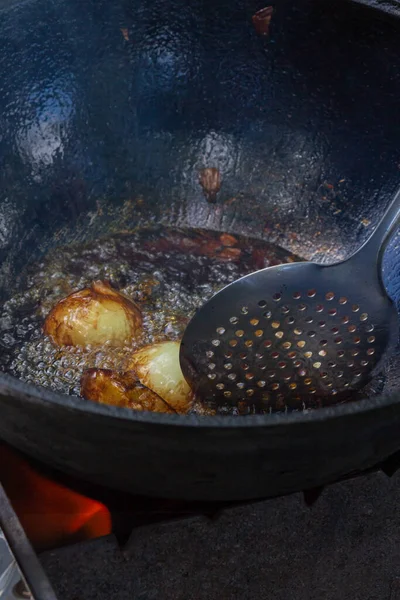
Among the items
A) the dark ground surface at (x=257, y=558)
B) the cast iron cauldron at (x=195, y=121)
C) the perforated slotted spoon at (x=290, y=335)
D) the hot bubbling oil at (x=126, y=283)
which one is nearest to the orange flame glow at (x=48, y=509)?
the dark ground surface at (x=257, y=558)

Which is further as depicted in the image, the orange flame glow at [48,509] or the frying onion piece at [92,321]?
the frying onion piece at [92,321]

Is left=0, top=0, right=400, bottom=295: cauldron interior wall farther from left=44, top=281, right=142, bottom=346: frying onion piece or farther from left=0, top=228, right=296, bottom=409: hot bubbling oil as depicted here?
left=44, top=281, right=142, bottom=346: frying onion piece

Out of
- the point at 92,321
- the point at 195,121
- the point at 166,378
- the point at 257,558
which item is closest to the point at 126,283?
the point at 92,321

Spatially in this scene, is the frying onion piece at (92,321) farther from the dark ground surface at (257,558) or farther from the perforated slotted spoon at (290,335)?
the dark ground surface at (257,558)

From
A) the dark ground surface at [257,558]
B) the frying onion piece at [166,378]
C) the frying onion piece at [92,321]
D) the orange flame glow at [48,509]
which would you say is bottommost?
the dark ground surface at [257,558]

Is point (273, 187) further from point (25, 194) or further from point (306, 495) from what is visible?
point (306, 495)

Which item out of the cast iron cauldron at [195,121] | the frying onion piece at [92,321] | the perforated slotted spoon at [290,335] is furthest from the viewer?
the cast iron cauldron at [195,121]

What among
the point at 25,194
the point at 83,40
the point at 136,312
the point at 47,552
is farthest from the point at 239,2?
the point at 47,552

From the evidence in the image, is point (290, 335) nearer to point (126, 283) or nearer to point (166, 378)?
point (166, 378)
